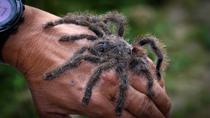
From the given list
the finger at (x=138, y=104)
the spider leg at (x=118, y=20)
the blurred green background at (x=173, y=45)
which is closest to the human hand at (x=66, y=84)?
the finger at (x=138, y=104)

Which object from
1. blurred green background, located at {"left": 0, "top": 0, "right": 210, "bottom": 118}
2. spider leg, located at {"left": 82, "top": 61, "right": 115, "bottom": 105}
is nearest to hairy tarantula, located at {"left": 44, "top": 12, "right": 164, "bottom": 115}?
spider leg, located at {"left": 82, "top": 61, "right": 115, "bottom": 105}

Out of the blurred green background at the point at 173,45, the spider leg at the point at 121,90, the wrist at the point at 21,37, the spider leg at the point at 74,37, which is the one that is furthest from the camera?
the blurred green background at the point at 173,45

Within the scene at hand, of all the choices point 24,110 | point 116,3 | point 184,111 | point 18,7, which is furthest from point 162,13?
point 18,7

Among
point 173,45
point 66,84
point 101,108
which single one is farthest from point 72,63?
point 173,45

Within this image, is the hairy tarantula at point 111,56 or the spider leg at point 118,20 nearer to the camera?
the hairy tarantula at point 111,56

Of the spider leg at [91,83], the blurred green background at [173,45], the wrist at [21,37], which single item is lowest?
the spider leg at [91,83]

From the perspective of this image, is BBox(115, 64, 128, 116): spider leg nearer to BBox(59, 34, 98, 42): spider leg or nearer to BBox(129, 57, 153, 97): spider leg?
BBox(129, 57, 153, 97): spider leg

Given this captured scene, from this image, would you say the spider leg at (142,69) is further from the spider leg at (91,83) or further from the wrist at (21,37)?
the wrist at (21,37)

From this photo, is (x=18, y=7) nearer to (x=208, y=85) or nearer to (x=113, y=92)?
(x=113, y=92)
